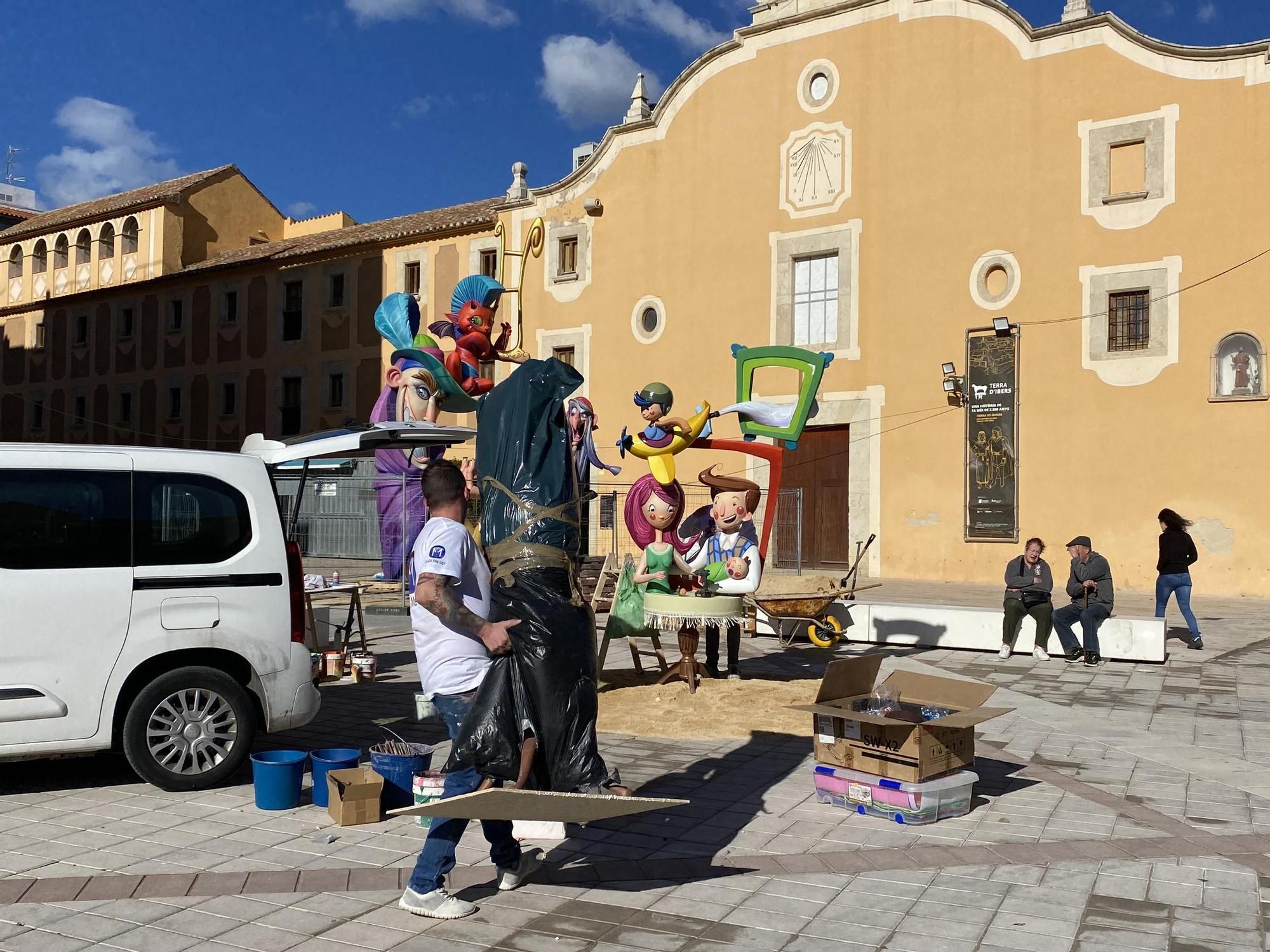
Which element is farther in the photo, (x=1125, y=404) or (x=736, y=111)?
(x=736, y=111)

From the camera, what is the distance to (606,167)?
29109 mm

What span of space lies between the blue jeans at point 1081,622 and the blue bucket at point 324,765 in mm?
8898

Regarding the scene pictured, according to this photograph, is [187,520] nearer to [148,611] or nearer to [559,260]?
[148,611]

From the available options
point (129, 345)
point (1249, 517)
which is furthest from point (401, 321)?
point (129, 345)

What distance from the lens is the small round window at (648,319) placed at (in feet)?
90.9

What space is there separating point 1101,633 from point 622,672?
5.56 m

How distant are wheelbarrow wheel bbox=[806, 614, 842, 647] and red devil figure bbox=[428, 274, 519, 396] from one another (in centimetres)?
540

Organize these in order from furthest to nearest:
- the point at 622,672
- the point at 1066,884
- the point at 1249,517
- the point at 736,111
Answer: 1. the point at 736,111
2. the point at 1249,517
3. the point at 622,672
4. the point at 1066,884

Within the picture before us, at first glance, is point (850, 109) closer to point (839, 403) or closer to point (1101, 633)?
point (839, 403)

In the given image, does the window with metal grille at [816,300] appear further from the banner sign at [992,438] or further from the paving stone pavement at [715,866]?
the paving stone pavement at [715,866]

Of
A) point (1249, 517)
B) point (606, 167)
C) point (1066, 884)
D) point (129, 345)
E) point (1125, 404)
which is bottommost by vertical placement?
point (1066, 884)

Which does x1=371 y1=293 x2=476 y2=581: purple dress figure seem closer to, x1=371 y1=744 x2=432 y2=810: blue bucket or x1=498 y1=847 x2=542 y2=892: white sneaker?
x1=371 y1=744 x2=432 y2=810: blue bucket

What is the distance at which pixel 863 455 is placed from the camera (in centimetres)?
2450

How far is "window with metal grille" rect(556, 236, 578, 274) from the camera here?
29.6 m
